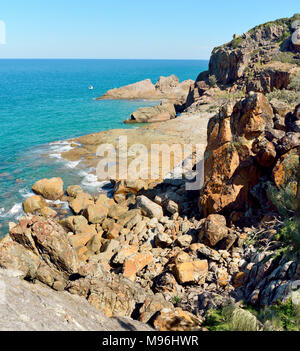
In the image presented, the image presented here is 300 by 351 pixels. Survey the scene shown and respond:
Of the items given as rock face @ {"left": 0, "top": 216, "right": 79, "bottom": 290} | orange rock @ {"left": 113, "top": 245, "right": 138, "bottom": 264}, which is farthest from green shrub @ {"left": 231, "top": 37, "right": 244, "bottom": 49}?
rock face @ {"left": 0, "top": 216, "right": 79, "bottom": 290}

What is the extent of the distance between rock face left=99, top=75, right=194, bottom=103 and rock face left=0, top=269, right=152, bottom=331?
84.9 meters

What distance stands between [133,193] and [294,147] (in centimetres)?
1529

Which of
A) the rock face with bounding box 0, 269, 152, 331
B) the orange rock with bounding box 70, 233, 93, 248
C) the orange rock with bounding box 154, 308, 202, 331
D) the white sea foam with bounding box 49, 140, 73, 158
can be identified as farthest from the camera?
the white sea foam with bounding box 49, 140, 73, 158

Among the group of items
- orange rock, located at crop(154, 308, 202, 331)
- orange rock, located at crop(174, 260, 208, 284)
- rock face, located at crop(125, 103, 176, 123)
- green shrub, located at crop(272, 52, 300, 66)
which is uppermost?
green shrub, located at crop(272, 52, 300, 66)

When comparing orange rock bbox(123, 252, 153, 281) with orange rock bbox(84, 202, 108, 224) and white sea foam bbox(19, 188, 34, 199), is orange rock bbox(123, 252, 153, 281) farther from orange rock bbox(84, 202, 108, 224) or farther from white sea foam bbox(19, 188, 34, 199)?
white sea foam bbox(19, 188, 34, 199)

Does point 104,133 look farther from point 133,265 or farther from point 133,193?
point 133,265

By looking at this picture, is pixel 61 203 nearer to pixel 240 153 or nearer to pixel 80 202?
pixel 80 202

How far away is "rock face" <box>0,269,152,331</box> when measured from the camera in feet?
18.8

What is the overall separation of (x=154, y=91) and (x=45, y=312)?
305 ft

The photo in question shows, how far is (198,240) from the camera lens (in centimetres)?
1620

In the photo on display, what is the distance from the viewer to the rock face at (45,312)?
5.73 metres

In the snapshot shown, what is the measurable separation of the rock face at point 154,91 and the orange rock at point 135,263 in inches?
3089

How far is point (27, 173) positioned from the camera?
33219 mm
